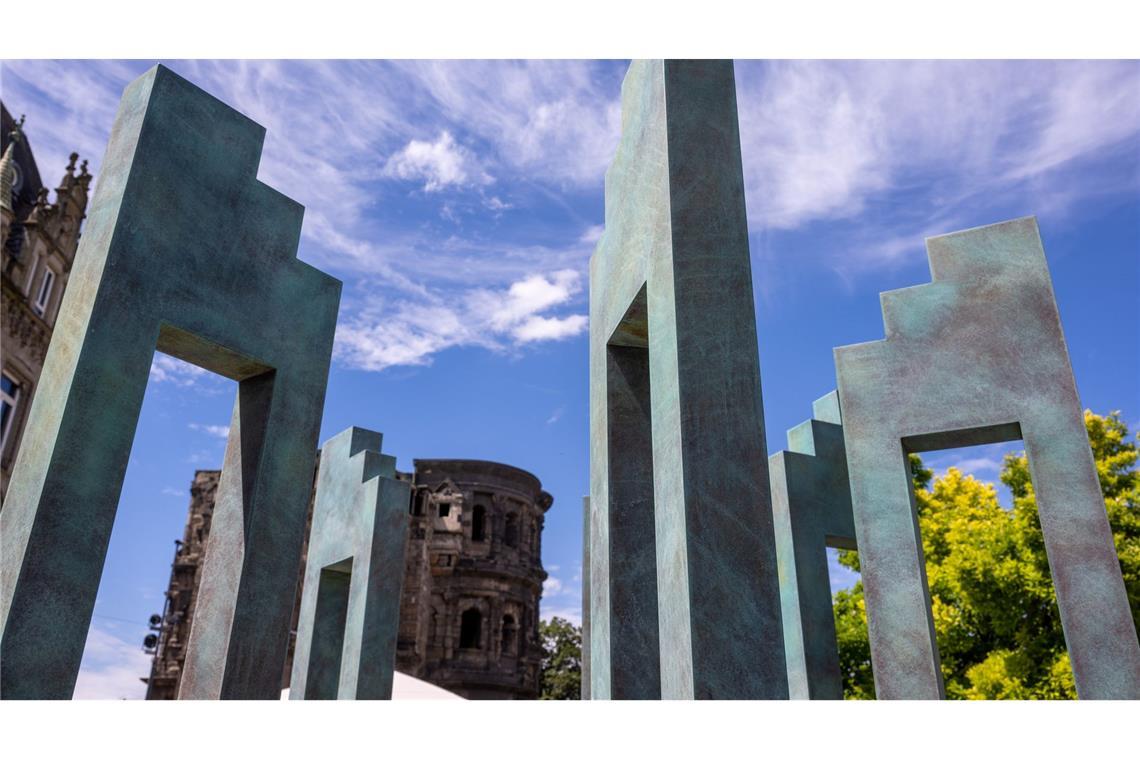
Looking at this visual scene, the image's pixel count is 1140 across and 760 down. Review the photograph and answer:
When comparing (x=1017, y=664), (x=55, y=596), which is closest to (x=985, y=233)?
(x=55, y=596)

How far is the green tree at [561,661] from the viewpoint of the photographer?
4903 centimetres

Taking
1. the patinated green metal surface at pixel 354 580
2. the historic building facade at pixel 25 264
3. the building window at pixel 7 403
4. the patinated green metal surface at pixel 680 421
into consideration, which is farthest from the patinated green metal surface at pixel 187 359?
the building window at pixel 7 403

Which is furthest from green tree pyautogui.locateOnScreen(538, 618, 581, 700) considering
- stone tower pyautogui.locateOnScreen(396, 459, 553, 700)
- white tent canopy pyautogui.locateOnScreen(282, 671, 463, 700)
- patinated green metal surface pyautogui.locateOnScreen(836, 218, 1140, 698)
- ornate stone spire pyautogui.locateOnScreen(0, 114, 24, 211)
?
patinated green metal surface pyautogui.locateOnScreen(836, 218, 1140, 698)

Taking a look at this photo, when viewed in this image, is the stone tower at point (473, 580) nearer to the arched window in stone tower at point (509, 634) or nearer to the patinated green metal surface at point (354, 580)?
the arched window in stone tower at point (509, 634)

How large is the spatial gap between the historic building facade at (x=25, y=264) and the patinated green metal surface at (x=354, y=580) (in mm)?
13769

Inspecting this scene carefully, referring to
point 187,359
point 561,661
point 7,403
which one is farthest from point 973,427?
point 561,661

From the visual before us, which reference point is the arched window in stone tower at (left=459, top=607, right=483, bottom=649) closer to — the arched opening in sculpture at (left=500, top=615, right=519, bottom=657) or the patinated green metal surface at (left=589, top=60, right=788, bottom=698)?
the arched opening in sculpture at (left=500, top=615, right=519, bottom=657)

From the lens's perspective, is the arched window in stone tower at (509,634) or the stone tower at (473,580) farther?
the arched window in stone tower at (509,634)

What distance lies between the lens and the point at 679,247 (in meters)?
5.64

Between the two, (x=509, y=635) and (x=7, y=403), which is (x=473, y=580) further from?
(x=7, y=403)

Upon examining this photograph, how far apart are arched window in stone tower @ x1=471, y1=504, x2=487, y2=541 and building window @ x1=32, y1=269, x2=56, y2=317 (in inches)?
796

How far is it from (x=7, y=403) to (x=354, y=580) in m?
16.3

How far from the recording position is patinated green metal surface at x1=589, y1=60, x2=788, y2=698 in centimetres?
490
